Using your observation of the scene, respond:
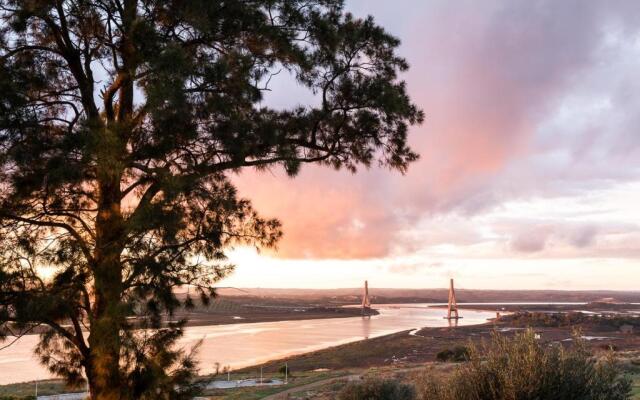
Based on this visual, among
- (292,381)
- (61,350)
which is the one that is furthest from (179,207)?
(292,381)

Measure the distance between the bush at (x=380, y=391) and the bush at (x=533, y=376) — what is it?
3.51 meters

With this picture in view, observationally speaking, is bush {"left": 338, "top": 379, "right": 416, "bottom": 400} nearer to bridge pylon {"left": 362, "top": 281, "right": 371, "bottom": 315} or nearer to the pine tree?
the pine tree

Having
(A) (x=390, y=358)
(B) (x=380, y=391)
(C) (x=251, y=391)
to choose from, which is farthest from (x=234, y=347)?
(B) (x=380, y=391)

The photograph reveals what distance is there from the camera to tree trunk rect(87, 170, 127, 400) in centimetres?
645

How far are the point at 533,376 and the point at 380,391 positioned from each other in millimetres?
4540

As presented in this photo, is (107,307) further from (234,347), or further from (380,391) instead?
(234,347)

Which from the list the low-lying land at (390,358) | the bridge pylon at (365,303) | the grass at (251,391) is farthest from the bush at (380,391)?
the bridge pylon at (365,303)

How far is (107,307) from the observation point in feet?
21.2

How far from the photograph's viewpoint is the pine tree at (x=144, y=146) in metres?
6.48

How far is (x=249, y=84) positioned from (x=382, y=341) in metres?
40.0

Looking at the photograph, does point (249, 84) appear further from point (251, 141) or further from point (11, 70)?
point (11, 70)

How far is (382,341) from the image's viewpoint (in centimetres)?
4519

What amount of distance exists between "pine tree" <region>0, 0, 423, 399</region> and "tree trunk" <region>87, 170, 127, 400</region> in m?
0.02

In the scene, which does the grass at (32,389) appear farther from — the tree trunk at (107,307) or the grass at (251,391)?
the tree trunk at (107,307)
